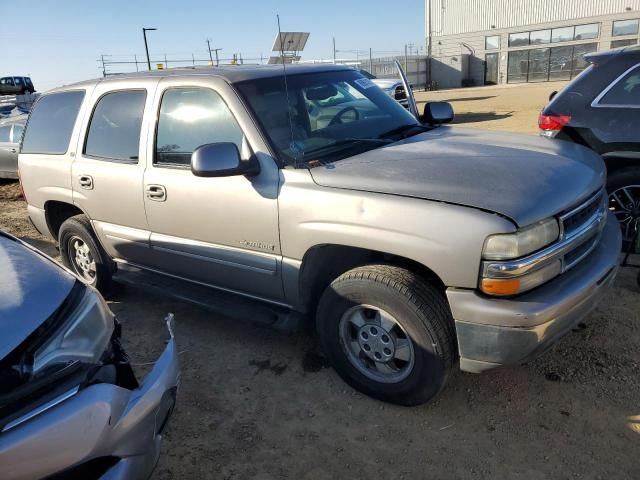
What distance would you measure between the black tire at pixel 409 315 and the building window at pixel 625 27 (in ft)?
134

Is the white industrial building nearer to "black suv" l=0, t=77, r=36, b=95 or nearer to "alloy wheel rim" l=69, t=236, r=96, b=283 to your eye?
"black suv" l=0, t=77, r=36, b=95

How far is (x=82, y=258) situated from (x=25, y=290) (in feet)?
9.36

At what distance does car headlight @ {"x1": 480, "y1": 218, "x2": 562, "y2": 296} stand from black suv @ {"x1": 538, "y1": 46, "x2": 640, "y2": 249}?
2.73 meters

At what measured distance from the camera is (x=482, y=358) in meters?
2.58

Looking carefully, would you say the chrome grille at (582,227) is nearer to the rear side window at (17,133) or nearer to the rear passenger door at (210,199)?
the rear passenger door at (210,199)

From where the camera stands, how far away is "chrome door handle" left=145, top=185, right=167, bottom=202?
3.68m

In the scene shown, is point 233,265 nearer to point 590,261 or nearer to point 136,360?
point 136,360

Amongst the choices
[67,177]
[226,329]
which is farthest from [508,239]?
[67,177]

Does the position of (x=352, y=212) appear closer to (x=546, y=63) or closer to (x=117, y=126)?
(x=117, y=126)

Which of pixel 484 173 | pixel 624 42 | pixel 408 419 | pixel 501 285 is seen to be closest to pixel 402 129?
pixel 484 173

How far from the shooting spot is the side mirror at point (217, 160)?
303cm

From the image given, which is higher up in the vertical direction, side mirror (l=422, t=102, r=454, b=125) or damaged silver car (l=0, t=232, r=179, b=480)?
side mirror (l=422, t=102, r=454, b=125)

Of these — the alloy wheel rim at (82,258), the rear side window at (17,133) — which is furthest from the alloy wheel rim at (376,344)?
the rear side window at (17,133)

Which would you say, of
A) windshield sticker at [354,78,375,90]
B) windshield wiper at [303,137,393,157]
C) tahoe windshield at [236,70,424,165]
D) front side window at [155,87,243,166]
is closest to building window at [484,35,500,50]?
windshield sticker at [354,78,375,90]
